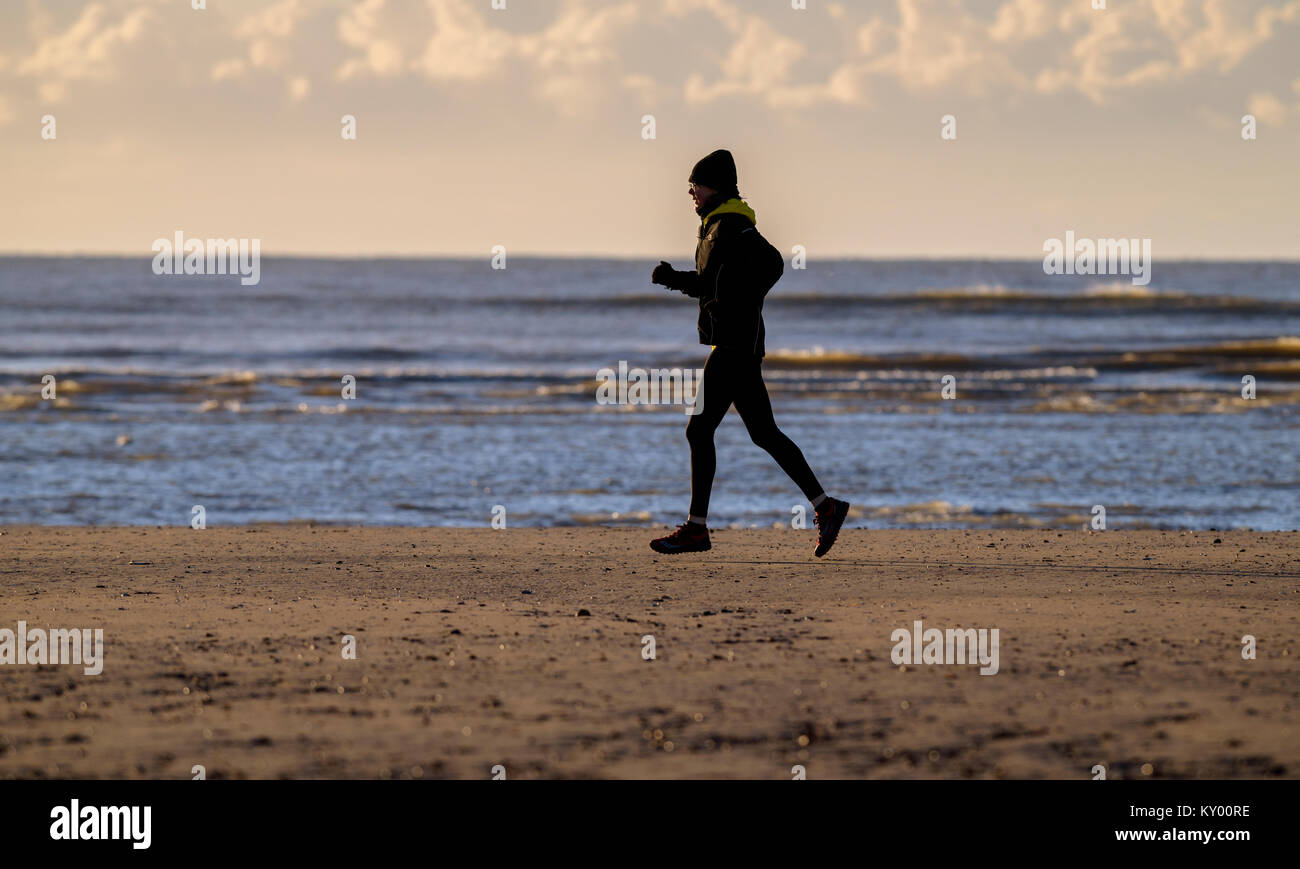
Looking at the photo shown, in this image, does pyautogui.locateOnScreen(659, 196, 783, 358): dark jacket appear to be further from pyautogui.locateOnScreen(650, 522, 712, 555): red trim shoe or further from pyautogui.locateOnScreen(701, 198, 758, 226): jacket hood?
pyautogui.locateOnScreen(650, 522, 712, 555): red trim shoe

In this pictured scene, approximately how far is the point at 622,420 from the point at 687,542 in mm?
8587

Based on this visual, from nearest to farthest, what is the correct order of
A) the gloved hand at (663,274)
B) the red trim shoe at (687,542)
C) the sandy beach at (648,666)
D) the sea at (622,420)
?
the sandy beach at (648,666)
the gloved hand at (663,274)
the red trim shoe at (687,542)
the sea at (622,420)

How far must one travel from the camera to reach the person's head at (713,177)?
6406mm

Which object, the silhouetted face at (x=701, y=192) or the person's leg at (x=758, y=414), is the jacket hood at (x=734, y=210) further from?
the person's leg at (x=758, y=414)

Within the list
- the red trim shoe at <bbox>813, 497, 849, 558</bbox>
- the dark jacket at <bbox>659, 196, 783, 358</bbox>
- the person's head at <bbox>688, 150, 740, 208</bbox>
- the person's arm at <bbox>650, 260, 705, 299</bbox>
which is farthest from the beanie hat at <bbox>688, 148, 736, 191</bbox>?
the red trim shoe at <bbox>813, 497, 849, 558</bbox>

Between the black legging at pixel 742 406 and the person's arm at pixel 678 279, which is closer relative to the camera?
the person's arm at pixel 678 279

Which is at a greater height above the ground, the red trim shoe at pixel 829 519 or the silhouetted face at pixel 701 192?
the silhouetted face at pixel 701 192

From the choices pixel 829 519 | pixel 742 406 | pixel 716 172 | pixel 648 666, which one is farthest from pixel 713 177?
pixel 648 666

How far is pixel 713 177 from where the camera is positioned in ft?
21.1

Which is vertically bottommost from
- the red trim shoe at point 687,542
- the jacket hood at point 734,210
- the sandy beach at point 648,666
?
the sandy beach at point 648,666

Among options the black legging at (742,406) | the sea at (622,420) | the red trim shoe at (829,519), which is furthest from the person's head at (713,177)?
the sea at (622,420)

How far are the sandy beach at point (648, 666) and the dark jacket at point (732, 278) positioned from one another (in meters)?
1.14

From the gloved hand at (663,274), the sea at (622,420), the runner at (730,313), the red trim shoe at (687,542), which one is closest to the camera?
the gloved hand at (663,274)
